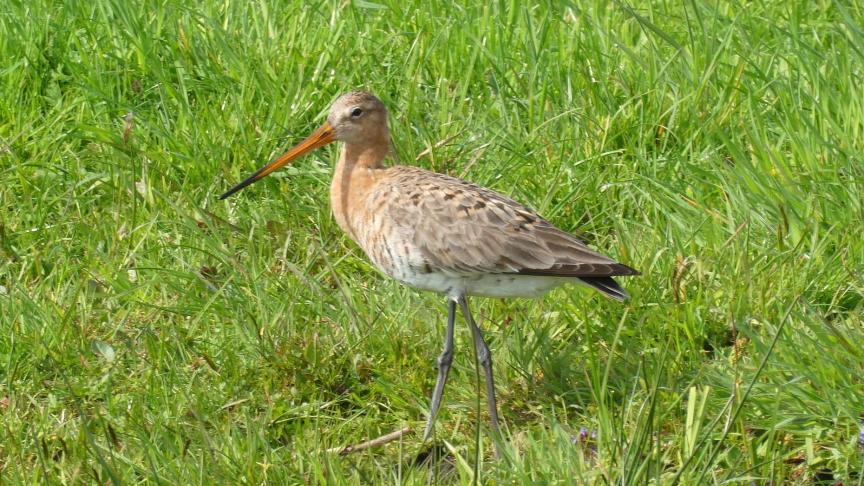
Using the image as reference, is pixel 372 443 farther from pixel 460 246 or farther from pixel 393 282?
pixel 393 282

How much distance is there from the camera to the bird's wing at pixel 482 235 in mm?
4953

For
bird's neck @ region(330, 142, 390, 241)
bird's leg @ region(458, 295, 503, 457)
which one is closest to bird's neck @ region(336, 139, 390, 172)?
bird's neck @ region(330, 142, 390, 241)

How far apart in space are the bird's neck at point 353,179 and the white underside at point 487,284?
48cm

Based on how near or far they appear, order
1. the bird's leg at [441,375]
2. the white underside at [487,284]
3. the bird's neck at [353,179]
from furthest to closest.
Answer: the bird's neck at [353,179], the white underside at [487,284], the bird's leg at [441,375]

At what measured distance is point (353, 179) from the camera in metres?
5.73

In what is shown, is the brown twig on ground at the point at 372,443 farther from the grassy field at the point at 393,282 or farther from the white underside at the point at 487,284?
the white underside at the point at 487,284

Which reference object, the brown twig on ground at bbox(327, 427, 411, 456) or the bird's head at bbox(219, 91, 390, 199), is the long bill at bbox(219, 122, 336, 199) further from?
the brown twig on ground at bbox(327, 427, 411, 456)

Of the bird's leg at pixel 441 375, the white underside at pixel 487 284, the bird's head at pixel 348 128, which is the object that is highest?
the bird's head at pixel 348 128

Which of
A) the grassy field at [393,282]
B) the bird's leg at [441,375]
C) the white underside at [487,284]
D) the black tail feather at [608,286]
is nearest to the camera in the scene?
the grassy field at [393,282]

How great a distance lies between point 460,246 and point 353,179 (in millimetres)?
776

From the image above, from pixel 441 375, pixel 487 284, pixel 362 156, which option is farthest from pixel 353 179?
pixel 441 375

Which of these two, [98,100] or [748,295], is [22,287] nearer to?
[98,100]

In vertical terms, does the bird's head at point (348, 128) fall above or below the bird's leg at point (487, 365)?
above

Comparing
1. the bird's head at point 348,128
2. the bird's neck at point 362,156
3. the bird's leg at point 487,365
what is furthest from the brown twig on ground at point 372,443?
the bird's head at point 348,128
